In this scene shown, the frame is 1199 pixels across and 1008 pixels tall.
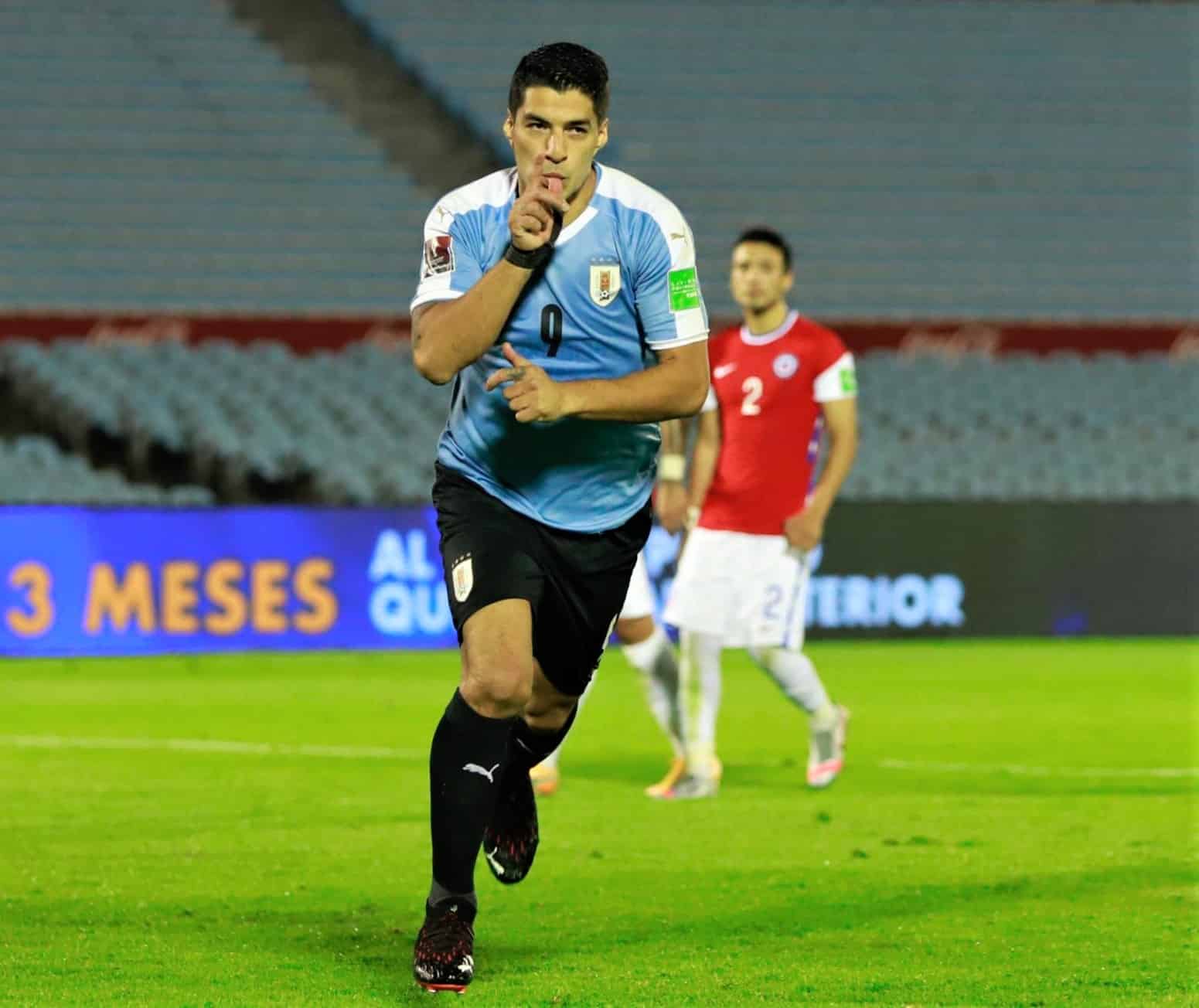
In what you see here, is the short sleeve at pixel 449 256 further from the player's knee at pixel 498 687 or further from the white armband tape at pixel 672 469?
the white armband tape at pixel 672 469

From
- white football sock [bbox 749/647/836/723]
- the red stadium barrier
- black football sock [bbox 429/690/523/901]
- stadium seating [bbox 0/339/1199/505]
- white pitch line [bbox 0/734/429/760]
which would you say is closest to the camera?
black football sock [bbox 429/690/523/901]

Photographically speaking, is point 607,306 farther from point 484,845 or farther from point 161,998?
point 161,998

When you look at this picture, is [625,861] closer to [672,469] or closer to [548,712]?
[548,712]

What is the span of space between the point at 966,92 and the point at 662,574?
1339 centimetres

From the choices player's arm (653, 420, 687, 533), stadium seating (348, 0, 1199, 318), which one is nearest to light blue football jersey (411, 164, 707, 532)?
player's arm (653, 420, 687, 533)

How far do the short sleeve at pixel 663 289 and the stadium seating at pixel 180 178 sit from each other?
17.4 metres

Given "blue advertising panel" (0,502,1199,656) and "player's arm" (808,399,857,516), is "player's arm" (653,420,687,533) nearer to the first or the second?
"player's arm" (808,399,857,516)

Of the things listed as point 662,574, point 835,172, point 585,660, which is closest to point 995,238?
point 835,172

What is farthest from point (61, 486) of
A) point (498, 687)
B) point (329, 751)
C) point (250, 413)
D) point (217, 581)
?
point (498, 687)

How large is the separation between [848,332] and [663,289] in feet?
62.8

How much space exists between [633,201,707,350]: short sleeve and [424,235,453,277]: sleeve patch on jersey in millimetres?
415

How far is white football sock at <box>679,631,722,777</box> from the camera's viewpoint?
848 centimetres

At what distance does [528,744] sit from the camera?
5711 millimetres

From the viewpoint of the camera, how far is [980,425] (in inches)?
807
